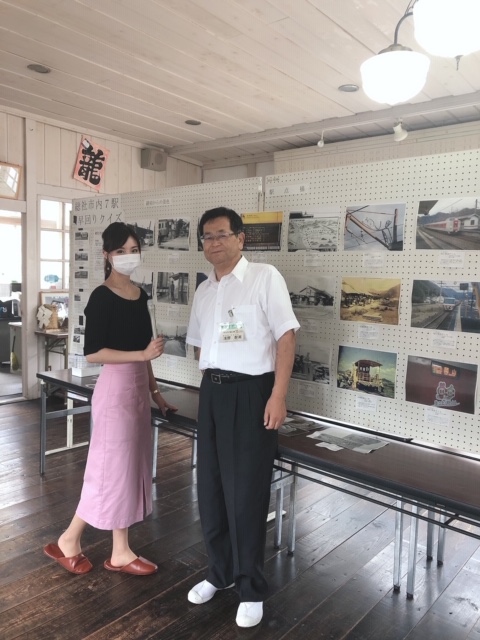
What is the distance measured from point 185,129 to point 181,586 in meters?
4.61

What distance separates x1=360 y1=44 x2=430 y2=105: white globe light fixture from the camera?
2.06 m

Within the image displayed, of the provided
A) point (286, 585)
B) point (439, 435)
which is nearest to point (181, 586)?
point (286, 585)

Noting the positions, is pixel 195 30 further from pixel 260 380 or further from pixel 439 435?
pixel 439 435

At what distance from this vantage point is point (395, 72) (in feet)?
6.84

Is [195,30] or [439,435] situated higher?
[195,30]

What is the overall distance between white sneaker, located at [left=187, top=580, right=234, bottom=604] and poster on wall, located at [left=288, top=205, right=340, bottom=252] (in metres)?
1.58

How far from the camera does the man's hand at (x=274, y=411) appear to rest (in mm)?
1864

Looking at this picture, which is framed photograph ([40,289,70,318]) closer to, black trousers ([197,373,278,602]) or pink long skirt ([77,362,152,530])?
pink long skirt ([77,362,152,530])

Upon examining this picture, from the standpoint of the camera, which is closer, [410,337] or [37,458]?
[410,337]

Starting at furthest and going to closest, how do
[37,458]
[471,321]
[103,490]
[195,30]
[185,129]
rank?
[185,129] → [37,458] → [195,30] → [103,490] → [471,321]

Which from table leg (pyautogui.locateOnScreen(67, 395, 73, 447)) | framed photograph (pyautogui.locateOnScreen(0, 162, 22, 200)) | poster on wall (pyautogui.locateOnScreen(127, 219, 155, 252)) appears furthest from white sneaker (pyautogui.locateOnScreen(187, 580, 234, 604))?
framed photograph (pyautogui.locateOnScreen(0, 162, 22, 200))

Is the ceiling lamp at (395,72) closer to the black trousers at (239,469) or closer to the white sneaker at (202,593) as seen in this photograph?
the black trousers at (239,469)

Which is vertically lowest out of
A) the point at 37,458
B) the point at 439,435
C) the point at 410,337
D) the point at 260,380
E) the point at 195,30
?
the point at 37,458

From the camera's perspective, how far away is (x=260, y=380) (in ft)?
6.34
